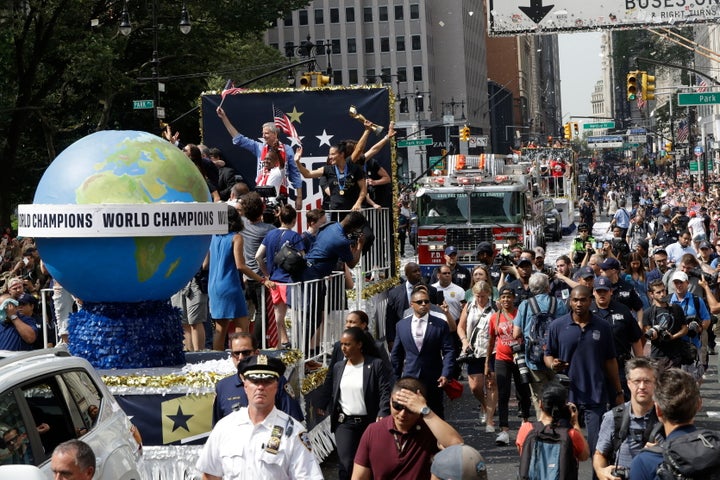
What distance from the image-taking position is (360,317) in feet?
31.6

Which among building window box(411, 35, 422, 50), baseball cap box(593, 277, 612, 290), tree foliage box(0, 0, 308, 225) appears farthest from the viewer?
building window box(411, 35, 422, 50)

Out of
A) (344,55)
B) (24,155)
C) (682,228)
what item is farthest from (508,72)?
(682,228)

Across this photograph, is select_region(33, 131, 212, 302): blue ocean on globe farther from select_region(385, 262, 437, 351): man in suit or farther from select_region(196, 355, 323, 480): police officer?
select_region(385, 262, 437, 351): man in suit

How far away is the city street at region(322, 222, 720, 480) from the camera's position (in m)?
11.5

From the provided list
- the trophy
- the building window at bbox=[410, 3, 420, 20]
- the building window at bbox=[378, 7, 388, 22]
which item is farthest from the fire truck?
the building window at bbox=[378, 7, 388, 22]

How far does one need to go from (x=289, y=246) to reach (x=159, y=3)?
3087cm

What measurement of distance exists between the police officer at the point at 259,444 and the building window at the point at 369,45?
113876 millimetres

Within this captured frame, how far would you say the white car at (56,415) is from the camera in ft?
20.5

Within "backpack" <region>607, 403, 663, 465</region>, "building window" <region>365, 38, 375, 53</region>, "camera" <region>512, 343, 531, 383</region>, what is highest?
"building window" <region>365, 38, 375, 53</region>

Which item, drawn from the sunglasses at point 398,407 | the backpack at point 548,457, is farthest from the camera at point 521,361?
the sunglasses at point 398,407

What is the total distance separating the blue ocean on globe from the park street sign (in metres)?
24.6

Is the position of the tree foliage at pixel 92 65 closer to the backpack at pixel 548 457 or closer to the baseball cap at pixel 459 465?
the backpack at pixel 548 457

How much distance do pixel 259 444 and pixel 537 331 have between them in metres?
5.80

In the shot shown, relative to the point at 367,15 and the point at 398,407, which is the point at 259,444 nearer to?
the point at 398,407
